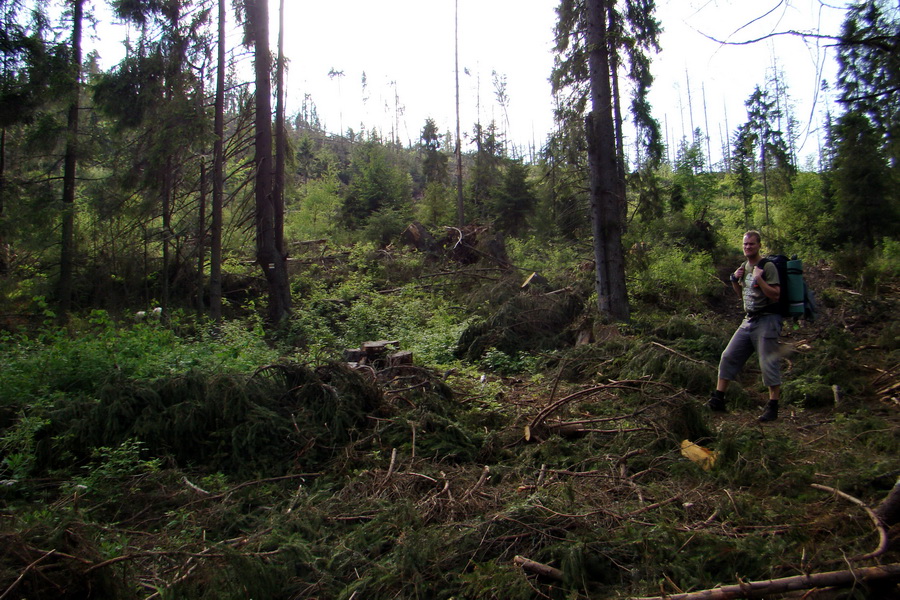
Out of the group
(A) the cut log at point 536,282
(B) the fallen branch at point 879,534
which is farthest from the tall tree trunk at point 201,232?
(B) the fallen branch at point 879,534

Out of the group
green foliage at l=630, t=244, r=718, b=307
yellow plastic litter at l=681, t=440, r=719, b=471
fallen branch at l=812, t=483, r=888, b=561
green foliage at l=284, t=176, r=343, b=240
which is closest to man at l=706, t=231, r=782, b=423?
yellow plastic litter at l=681, t=440, r=719, b=471

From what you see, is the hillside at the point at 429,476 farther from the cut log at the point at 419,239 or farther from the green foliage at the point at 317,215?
the green foliage at the point at 317,215

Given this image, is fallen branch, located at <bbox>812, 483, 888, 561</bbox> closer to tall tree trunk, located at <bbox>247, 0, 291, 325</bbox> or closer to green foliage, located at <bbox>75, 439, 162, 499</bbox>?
green foliage, located at <bbox>75, 439, 162, 499</bbox>

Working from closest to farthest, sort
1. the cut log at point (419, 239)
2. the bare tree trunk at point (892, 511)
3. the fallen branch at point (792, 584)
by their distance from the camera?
the fallen branch at point (792, 584) → the bare tree trunk at point (892, 511) → the cut log at point (419, 239)

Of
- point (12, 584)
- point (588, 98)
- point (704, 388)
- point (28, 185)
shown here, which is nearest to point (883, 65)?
point (704, 388)

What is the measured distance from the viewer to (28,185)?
501 inches

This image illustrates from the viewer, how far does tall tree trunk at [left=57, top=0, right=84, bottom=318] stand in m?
12.8

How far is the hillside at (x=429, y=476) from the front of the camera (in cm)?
290

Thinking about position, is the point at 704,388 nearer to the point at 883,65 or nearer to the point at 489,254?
the point at 883,65

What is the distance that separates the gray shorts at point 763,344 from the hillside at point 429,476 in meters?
0.55

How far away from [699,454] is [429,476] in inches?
90.4

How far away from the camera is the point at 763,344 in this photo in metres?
5.26

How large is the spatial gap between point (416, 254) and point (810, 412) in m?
14.0

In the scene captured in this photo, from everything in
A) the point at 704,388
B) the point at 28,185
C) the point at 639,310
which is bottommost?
the point at 704,388
